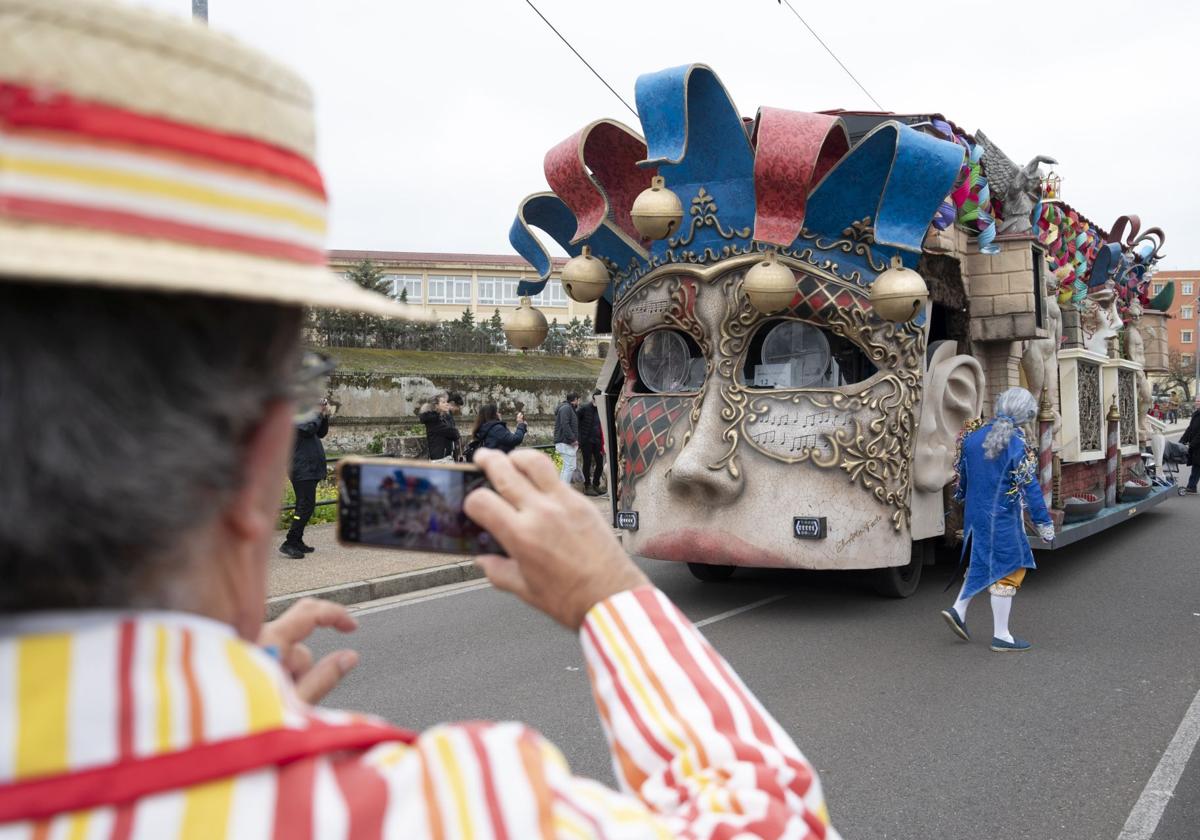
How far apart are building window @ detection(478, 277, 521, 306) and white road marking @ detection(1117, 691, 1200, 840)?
162 ft

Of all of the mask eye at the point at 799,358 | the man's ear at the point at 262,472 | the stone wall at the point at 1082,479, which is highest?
the mask eye at the point at 799,358

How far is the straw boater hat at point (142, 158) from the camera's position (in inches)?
23.7

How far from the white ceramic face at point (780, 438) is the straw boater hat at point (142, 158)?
5556 millimetres

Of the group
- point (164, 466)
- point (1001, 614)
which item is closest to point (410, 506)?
point (164, 466)

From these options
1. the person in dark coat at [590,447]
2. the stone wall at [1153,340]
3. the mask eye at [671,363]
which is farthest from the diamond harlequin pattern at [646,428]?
the stone wall at [1153,340]

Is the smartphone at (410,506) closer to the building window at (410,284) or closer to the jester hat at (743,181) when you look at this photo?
the jester hat at (743,181)

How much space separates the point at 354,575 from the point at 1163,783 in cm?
599

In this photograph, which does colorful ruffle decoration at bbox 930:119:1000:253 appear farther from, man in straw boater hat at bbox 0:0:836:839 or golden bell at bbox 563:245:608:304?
man in straw boater hat at bbox 0:0:836:839

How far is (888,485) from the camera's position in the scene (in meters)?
6.39

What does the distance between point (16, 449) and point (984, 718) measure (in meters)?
4.82

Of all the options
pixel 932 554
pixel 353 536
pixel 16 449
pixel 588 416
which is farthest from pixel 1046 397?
pixel 16 449

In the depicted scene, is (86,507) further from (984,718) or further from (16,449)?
(984,718)

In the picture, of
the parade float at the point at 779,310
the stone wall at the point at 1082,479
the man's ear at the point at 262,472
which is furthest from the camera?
the stone wall at the point at 1082,479

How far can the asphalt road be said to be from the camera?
377 cm
